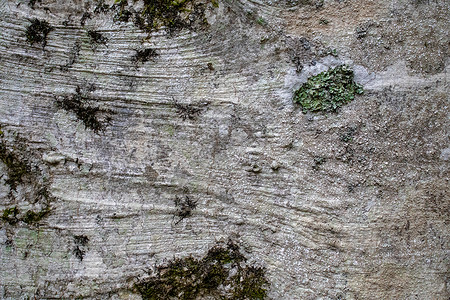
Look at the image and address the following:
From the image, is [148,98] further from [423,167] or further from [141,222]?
[423,167]

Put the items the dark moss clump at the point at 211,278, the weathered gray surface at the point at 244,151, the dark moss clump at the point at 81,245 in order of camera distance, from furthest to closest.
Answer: the dark moss clump at the point at 81,245 → the dark moss clump at the point at 211,278 → the weathered gray surface at the point at 244,151

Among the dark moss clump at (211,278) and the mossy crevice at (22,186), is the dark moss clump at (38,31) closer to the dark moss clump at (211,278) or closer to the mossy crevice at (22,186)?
the mossy crevice at (22,186)

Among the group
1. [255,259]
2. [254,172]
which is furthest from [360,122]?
[255,259]

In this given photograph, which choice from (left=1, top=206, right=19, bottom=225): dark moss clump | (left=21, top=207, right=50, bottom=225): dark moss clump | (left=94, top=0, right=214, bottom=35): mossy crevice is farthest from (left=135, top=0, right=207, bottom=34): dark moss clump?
(left=1, top=206, right=19, bottom=225): dark moss clump

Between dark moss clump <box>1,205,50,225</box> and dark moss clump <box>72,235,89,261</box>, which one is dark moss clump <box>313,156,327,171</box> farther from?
dark moss clump <box>1,205,50,225</box>

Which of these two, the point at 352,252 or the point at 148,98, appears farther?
the point at 148,98

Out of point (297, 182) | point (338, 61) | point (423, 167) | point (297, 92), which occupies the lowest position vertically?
point (297, 182)

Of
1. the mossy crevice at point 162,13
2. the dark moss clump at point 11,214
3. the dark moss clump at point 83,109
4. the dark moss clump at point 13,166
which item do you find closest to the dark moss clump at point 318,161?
the mossy crevice at point 162,13
